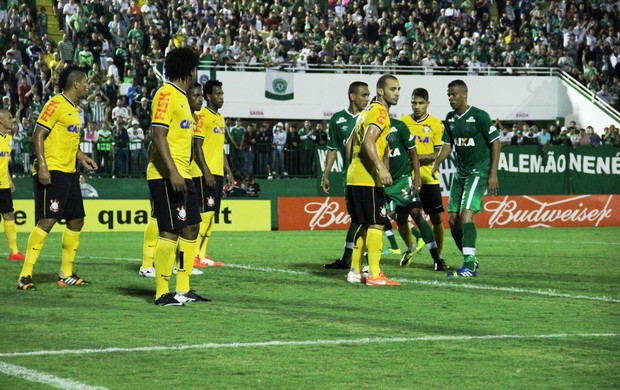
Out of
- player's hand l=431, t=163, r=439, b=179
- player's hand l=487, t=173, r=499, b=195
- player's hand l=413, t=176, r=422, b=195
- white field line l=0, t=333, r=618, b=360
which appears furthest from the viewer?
player's hand l=431, t=163, r=439, b=179

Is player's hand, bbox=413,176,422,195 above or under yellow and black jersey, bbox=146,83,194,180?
under

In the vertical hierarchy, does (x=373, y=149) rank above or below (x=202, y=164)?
above

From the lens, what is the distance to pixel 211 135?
14.0m

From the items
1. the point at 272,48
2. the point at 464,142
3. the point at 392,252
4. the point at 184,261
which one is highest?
the point at 272,48

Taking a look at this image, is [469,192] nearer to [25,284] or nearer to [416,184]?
[416,184]

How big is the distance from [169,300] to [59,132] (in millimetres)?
2639

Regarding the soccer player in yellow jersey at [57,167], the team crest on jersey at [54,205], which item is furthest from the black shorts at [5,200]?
the team crest on jersey at [54,205]

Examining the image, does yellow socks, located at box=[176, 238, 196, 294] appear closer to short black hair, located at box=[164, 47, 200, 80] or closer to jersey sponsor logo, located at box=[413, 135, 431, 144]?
short black hair, located at box=[164, 47, 200, 80]

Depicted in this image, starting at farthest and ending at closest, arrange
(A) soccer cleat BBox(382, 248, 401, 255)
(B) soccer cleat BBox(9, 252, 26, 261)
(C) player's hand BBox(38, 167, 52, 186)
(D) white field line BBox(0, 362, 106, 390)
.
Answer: (A) soccer cleat BBox(382, 248, 401, 255)
(B) soccer cleat BBox(9, 252, 26, 261)
(C) player's hand BBox(38, 167, 52, 186)
(D) white field line BBox(0, 362, 106, 390)

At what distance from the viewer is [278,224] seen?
26391 mm

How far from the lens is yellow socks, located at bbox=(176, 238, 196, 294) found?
10.0 meters

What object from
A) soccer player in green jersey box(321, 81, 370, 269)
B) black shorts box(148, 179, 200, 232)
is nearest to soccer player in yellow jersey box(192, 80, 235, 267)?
soccer player in green jersey box(321, 81, 370, 269)

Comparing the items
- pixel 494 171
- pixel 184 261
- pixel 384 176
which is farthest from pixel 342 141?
pixel 184 261

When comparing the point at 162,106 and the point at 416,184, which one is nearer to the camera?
the point at 162,106
